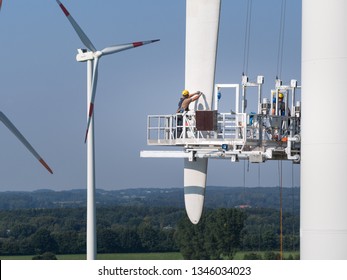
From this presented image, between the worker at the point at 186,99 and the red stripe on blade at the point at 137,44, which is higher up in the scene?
the red stripe on blade at the point at 137,44

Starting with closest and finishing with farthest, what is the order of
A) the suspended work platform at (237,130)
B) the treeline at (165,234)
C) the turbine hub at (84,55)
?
the suspended work platform at (237,130), the turbine hub at (84,55), the treeline at (165,234)

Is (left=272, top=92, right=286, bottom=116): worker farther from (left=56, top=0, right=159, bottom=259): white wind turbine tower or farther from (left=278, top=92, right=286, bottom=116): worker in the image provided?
(left=56, top=0, right=159, bottom=259): white wind turbine tower

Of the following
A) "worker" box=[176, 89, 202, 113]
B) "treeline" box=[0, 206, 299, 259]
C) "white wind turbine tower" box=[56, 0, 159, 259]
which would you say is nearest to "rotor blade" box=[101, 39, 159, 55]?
"white wind turbine tower" box=[56, 0, 159, 259]

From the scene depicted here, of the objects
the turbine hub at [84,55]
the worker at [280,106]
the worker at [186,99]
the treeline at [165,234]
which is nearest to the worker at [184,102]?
the worker at [186,99]

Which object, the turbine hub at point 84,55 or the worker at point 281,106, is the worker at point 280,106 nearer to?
the worker at point 281,106

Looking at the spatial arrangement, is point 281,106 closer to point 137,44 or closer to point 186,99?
point 186,99

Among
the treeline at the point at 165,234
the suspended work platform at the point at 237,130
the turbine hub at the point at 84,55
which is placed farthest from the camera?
the treeline at the point at 165,234
